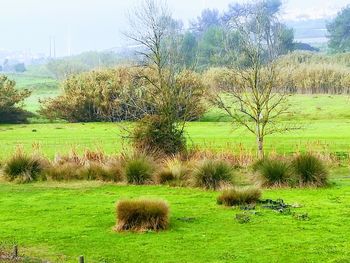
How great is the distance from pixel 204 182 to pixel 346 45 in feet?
360

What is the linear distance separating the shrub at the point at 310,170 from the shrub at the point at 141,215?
758 centimetres

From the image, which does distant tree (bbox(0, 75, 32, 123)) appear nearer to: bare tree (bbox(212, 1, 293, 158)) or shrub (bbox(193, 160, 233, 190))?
bare tree (bbox(212, 1, 293, 158))

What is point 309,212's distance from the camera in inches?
637

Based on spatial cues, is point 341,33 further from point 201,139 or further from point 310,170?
point 310,170

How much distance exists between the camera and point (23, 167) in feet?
76.2

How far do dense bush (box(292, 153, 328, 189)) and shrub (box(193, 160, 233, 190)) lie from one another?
2221mm

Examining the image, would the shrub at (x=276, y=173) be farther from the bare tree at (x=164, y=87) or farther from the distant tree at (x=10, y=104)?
the distant tree at (x=10, y=104)

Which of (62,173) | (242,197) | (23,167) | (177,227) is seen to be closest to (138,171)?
(62,173)

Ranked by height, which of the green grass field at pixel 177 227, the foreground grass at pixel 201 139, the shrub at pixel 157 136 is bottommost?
the green grass field at pixel 177 227

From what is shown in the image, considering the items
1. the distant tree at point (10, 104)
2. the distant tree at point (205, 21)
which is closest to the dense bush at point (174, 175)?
the distant tree at point (10, 104)

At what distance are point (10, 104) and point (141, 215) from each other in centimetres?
3745

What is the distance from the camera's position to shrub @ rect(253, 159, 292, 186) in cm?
2084

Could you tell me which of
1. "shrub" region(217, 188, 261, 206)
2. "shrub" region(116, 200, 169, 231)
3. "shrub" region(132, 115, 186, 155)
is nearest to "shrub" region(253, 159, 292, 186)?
"shrub" region(217, 188, 261, 206)

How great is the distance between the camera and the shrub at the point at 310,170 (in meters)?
20.6
